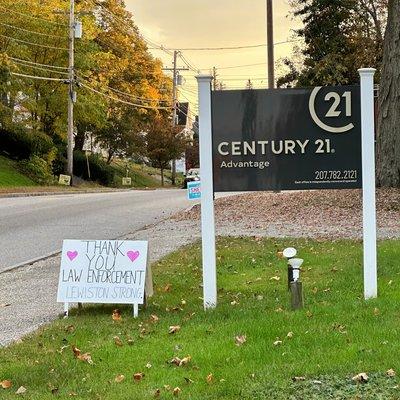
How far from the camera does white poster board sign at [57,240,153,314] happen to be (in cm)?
627

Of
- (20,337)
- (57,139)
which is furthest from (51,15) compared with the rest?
(20,337)

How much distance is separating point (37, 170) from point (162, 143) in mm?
17340

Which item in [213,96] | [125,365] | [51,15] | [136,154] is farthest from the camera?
[136,154]

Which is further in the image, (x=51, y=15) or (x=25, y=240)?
(x=51, y=15)

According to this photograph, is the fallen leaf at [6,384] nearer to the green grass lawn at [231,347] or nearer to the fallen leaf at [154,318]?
the green grass lawn at [231,347]

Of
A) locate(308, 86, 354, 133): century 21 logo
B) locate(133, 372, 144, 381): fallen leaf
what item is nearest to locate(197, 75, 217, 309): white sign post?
locate(308, 86, 354, 133): century 21 logo

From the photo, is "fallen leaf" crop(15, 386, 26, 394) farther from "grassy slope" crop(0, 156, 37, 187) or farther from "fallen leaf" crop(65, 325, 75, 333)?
"grassy slope" crop(0, 156, 37, 187)

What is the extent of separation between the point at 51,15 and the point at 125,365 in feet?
131

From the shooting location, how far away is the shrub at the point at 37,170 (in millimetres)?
39688

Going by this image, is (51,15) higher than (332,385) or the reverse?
higher

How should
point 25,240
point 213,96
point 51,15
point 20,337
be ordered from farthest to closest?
point 51,15, point 25,240, point 213,96, point 20,337

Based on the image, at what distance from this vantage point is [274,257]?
31.4 feet

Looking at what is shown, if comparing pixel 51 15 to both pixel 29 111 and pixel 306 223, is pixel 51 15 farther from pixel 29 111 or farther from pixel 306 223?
pixel 306 223

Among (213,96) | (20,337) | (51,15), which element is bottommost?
(20,337)
